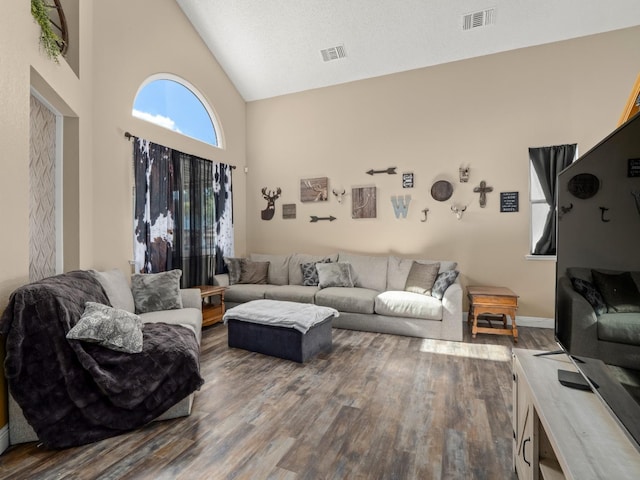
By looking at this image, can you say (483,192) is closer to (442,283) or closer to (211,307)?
(442,283)

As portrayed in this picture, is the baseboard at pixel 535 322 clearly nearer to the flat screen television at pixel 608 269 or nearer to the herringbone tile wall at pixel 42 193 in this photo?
the flat screen television at pixel 608 269

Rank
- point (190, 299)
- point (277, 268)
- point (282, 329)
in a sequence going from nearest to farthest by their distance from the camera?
point (282, 329) < point (190, 299) < point (277, 268)

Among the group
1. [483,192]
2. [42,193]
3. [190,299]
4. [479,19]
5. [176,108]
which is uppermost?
[479,19]

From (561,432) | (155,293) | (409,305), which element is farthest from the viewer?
(409,305)

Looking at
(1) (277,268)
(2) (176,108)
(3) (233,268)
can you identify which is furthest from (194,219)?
(2) (176,108)

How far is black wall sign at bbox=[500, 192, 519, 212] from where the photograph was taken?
4039 millimetres

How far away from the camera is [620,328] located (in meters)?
0.93

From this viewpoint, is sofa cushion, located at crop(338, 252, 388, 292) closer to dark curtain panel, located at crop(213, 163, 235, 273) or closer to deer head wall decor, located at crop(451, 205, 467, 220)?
deer head wall decor, located at crop(451, 205, 467, 220)

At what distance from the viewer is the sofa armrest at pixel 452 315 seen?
3.44 metres

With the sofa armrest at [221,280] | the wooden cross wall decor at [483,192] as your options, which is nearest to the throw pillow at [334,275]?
the sofa armrest at [221,280]

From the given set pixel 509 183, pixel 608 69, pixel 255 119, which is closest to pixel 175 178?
pixel 255 119

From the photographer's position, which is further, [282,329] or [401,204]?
[401,204]

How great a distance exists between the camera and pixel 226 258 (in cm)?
495

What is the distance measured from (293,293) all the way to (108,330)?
248 cm
